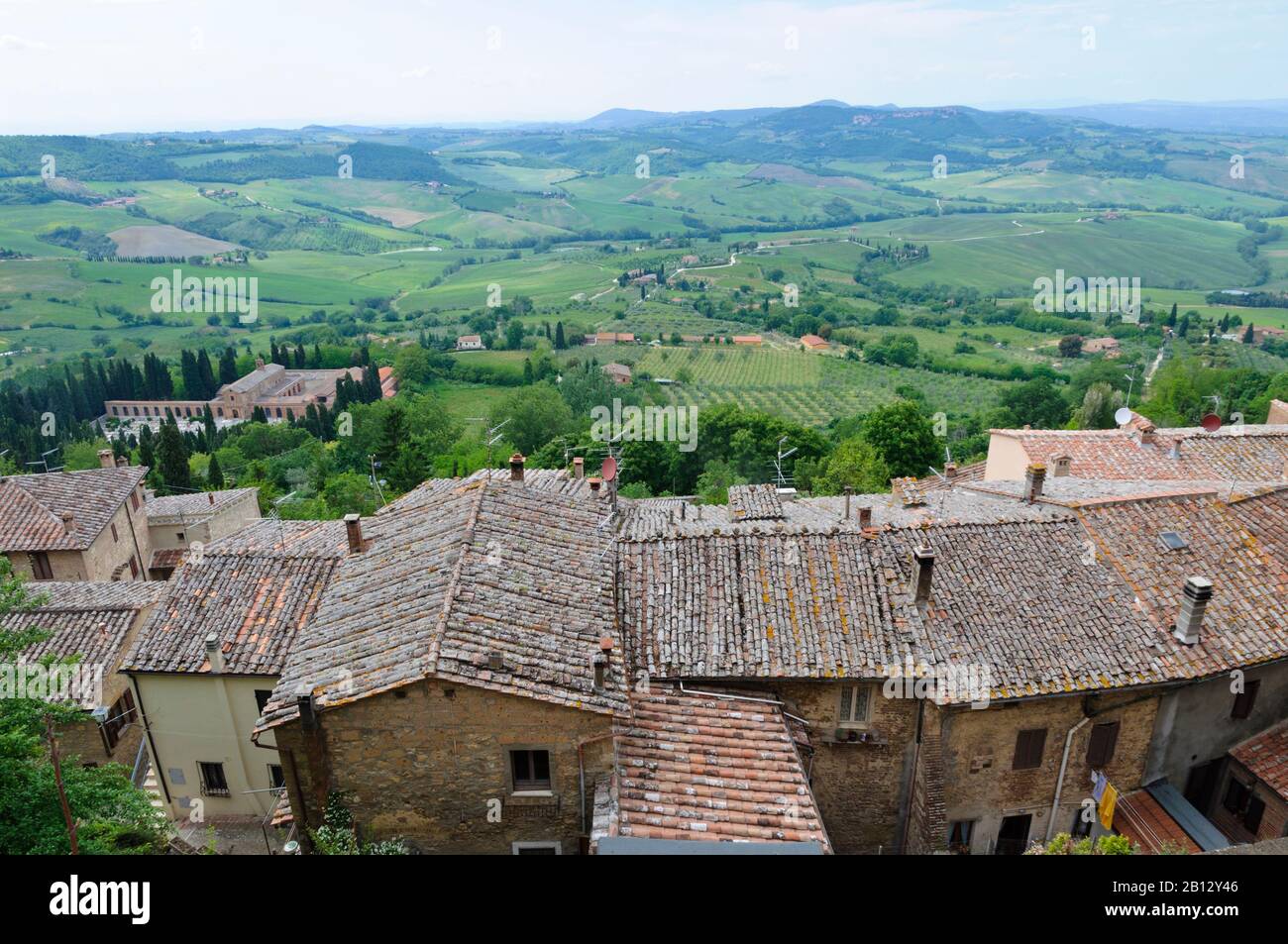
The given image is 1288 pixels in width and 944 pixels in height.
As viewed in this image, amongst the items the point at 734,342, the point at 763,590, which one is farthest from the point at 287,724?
the point at 734,342

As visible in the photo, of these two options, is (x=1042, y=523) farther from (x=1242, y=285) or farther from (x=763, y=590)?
(x=1242, y=285)

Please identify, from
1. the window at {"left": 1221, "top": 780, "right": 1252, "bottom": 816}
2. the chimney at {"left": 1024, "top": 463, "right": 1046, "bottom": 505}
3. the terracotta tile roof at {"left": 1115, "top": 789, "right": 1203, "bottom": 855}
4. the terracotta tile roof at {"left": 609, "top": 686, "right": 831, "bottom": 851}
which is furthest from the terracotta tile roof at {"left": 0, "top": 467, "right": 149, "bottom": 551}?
the window at {"left": 1221, "top": 780, "right": 1252, "bottom": 816}

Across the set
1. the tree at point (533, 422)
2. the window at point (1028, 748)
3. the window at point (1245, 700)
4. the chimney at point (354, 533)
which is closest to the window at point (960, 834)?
the window at point (1028, 748)

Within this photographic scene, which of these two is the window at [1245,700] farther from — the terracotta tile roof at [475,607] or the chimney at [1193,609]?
the terracotta tile roof at [475,607]

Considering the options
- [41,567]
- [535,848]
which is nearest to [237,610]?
[535,848]

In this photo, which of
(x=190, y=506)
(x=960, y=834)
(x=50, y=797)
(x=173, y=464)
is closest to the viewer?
(x=50, y=797)

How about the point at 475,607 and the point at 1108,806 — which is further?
the point at 1108,806

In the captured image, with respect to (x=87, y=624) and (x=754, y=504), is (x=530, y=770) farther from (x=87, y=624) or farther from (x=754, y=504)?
(x=87, y=624)

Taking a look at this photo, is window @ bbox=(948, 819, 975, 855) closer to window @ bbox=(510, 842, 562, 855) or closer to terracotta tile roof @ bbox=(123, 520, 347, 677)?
window @ bbox=(510, 842, 562, 855)
